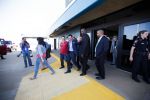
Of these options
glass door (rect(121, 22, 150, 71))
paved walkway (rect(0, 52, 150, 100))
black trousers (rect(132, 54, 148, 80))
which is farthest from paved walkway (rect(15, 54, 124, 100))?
glass door (rect(121, 22, 150, 71))

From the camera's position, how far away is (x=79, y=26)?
10.2 metres

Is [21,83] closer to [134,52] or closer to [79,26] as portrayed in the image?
[134,52]

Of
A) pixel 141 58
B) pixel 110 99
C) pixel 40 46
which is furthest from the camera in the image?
pixel 40 46

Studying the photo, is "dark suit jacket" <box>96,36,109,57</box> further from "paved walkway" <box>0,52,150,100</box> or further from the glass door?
the glass door

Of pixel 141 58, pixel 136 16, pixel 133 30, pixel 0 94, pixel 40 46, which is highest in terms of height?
pixel 136 16

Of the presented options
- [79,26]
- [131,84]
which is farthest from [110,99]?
[79,26]

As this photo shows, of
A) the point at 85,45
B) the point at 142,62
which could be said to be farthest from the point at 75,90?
the point at 142,62

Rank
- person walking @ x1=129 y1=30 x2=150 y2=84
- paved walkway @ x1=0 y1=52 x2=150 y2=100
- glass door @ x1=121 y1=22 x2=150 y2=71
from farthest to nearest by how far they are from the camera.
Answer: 1. glass door @ x1=121 y1=22 x2=150 y2=71
2. person walking @ x1=129 y1=30 x2=150 y2=84
3. paved walkway @ x1=0 y1=52 x2=150 y2=100

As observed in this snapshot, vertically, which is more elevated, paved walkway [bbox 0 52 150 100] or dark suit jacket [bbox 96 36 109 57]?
dark suit jacket [bbox 96 36 109 57]

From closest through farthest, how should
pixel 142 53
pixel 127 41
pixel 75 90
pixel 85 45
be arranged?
pixel 75 90 → pixel 142 53 → pixel 85 45 → pixel 127 41

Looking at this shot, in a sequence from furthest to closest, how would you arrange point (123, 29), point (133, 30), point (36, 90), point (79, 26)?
point (79, 26) < point (123, 29) < point (133, 30) < point (36, 90)

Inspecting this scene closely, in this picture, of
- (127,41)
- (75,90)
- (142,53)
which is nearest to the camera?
(75,90)

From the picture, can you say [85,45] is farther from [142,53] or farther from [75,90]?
[142,53]

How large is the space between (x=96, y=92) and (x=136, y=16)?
3527mm
